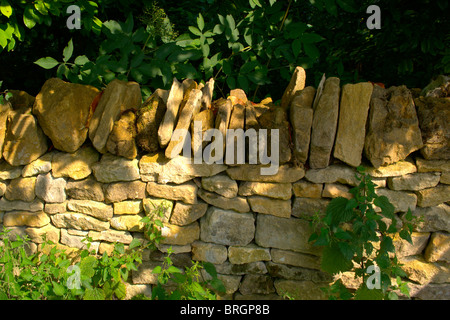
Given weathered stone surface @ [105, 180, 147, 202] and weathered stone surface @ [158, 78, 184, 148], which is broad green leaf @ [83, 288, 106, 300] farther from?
weathered stone surface @ [158, 78, 184, 148]

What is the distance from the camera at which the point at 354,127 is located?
213 cm

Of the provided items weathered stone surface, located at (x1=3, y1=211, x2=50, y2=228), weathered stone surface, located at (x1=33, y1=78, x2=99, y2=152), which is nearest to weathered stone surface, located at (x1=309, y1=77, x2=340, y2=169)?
weathered stone surface, located at (x1=33, y1=78, x2=99, y2=152)

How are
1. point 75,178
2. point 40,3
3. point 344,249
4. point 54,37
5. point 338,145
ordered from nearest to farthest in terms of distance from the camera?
point 344,249
point 338,145
point 75,178
point 40,3
point 54,37

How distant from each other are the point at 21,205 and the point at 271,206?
1.61 m

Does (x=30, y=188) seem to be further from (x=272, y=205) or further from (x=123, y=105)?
(x=272, y=205)

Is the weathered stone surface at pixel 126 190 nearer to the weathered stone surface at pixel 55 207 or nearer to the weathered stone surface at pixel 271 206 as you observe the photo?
the weathered stone surface at pixel 55 207

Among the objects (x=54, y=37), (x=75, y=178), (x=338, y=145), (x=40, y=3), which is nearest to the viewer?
(x=338, y=145)

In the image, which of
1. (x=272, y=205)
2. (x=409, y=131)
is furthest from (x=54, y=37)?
(x=409, y=131)

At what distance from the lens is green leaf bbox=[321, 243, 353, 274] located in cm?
205

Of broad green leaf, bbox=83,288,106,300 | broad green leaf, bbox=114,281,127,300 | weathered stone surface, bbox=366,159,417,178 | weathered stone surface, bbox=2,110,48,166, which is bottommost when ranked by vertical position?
broad green leaf, bbox=114,281,127,300

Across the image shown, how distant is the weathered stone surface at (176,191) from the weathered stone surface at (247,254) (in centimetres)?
40

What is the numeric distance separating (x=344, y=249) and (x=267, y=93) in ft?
6.44

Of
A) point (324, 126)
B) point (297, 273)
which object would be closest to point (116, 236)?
point (297, 273)

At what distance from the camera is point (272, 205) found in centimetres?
226
